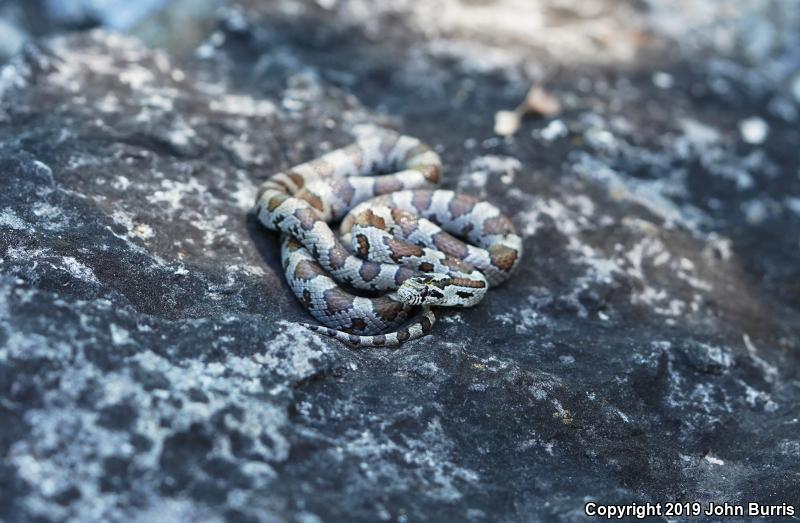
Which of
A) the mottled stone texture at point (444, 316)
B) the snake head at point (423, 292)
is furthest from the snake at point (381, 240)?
the mottled stone texture at point (444, 316)

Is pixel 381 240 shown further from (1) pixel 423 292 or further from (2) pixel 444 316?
(2) pixel 444 316

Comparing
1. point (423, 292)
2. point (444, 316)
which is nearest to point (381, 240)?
point (423, 292)

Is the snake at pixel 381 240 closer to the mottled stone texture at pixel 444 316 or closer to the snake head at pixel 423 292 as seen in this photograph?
the snake head at pixel 423 292

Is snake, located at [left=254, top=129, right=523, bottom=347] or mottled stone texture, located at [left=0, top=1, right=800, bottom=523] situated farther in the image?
snake, located at [left=254, top=129, right=523, bottom=347]

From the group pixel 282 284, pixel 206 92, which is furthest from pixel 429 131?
pixel 282 284

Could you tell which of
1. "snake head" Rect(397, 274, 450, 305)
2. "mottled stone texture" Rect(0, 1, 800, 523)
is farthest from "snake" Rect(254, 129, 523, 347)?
"mottled stone texture" Rect(0, 1, 800, 523)

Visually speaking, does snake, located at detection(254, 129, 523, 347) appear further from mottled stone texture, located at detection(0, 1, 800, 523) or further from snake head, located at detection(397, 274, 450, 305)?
mottled stone texture, located at detection(0, 1, 800, 523)
